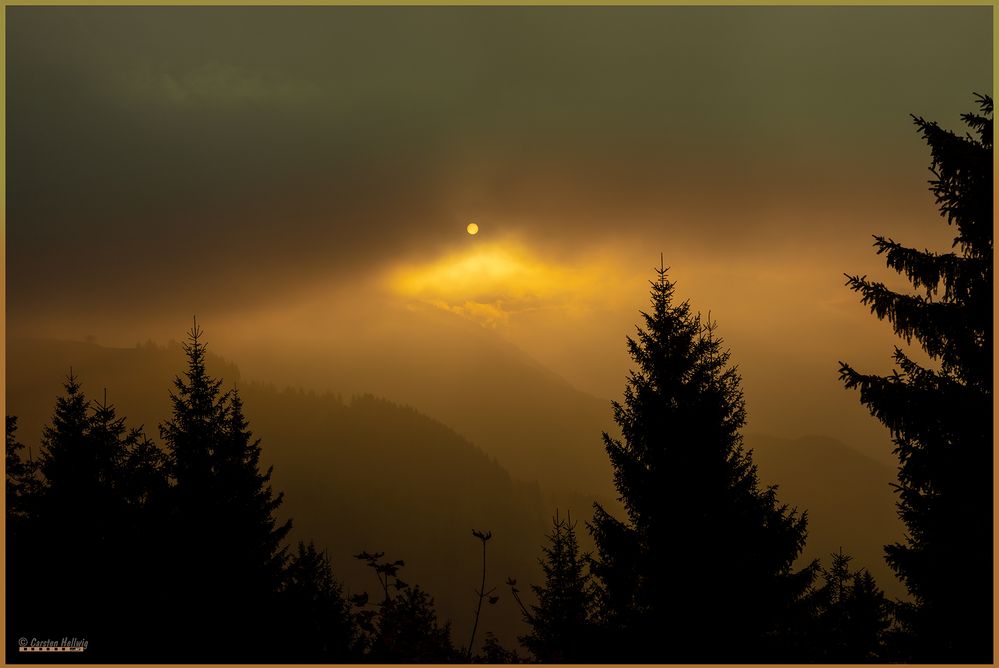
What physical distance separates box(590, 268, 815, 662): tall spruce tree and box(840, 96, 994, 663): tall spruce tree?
2.35 meters

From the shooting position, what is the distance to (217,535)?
1299 centimetres

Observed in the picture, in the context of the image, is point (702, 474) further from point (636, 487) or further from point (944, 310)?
point (944, 310)

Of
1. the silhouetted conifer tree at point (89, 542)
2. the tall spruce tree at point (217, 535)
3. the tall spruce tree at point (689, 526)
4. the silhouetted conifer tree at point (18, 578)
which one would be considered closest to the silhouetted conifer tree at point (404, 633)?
the tall spruce tree at point (689, 526)

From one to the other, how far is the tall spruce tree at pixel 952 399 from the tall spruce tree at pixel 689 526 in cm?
235

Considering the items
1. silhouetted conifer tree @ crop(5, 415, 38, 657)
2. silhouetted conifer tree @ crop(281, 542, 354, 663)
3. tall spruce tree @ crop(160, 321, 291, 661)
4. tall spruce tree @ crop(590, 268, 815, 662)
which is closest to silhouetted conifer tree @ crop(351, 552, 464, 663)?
tall spruce tree @ crop(590, 268, 815, 662)

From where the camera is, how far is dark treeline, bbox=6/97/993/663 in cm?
686

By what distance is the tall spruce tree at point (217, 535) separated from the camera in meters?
11.8

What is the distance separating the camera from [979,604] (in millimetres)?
6898

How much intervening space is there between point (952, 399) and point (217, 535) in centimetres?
1485

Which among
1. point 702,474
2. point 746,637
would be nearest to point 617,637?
point 746,637

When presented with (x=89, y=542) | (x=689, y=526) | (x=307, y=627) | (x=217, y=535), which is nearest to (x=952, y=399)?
(x=689, y=526)

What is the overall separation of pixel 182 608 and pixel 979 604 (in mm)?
14476

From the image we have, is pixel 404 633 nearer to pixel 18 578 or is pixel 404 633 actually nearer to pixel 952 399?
pixel 952 399

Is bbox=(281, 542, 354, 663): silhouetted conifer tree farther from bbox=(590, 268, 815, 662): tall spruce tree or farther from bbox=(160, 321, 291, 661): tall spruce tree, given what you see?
bbox=(590, 268, 815, 662): tall spruce tree
